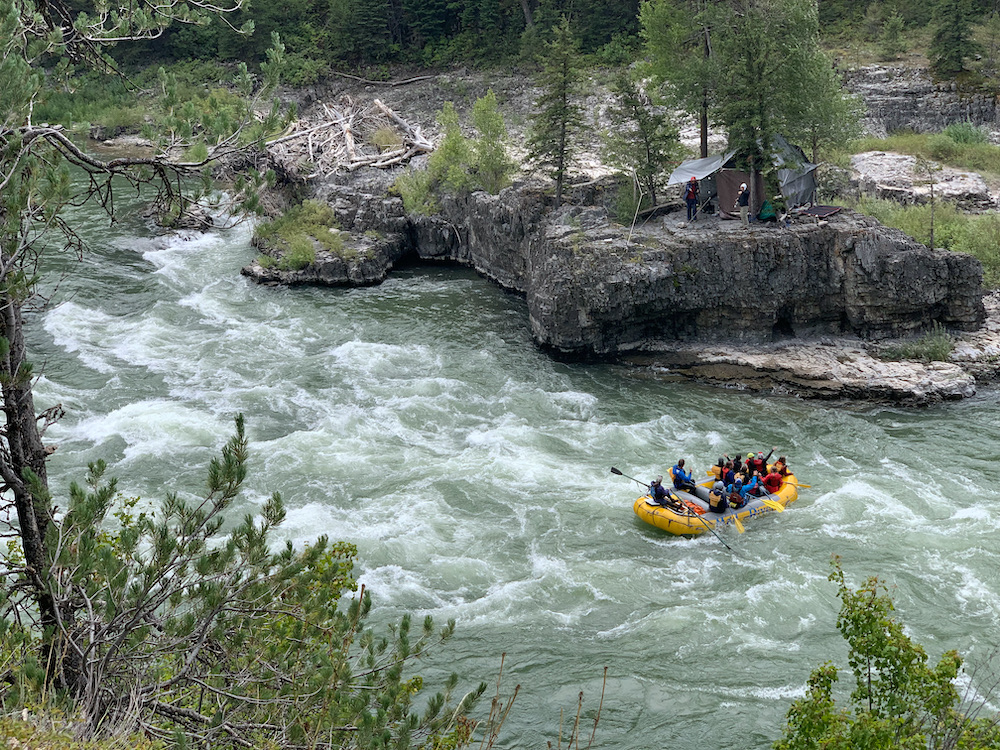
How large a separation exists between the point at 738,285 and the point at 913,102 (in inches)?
770

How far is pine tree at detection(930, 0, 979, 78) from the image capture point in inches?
1521

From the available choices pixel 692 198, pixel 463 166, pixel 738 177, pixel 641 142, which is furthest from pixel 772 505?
pixel 463 166

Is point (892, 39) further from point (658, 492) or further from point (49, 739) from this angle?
point (49, 739)

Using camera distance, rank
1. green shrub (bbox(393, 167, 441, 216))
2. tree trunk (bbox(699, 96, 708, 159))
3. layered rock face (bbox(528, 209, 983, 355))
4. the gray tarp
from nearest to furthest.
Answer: layered rock face (bbox(528, 209, 983, 355)) → the gray tarp → tree trunk (bbox(699, 96, 708, 159)) → green shrub (bbox(393, 167, 441, 216))

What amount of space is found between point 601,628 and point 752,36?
57.3 feet

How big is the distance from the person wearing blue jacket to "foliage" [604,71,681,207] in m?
10.6

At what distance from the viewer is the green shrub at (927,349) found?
78.2 ft

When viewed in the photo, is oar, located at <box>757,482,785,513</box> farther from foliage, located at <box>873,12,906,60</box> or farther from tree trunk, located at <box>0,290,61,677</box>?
foliage, located at <box>873,12,906,60</box>

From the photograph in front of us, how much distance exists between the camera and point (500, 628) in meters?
15.3

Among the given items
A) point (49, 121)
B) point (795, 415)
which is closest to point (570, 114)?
point (795, 415)

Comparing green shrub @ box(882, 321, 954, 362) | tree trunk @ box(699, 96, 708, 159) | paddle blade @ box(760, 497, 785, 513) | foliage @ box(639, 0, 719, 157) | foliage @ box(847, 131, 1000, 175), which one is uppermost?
foliage @ box(639, 0, 719, 157)

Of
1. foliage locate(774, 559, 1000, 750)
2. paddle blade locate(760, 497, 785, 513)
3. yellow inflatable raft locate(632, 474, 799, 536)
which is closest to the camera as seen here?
foliage locate(774, 559, 1000, 750)

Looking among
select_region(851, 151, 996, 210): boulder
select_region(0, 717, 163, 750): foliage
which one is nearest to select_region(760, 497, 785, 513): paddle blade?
select_region(0, 717, 163, 750): foliage

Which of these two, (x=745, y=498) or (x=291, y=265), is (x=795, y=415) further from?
(x=291, y=265)
